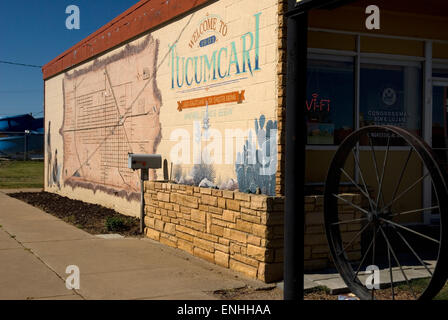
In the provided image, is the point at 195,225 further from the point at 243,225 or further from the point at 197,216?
the point at 243,225

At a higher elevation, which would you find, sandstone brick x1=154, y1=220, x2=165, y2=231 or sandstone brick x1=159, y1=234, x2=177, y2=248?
sandstone brick x1=154, y1=220, x2=165, y2=231

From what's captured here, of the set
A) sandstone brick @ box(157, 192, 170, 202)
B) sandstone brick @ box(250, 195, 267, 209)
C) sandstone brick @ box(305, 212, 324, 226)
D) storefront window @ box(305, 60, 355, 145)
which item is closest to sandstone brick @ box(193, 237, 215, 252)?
sandstone brick @ box(157, 192, 170, 202)

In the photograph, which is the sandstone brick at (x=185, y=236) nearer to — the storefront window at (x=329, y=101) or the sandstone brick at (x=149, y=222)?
the sandstone brick at (x=149, y=222)

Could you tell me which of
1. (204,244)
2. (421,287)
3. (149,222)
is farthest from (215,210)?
(421,287)

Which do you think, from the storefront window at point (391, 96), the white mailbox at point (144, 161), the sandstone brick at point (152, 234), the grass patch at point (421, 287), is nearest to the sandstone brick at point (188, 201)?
the sandstone brick at point (152, 234)

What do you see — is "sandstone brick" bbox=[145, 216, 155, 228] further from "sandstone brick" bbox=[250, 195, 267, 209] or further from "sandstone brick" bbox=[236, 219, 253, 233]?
"sandstone brick" bbox=[250, 195, 267, 209]

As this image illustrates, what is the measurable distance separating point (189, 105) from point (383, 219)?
5.02 m

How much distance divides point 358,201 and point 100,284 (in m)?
3.32

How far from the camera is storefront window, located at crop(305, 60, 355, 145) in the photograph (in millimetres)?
7531

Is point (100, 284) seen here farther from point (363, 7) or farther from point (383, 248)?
point (363, 7)

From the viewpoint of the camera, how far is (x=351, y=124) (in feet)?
26.0

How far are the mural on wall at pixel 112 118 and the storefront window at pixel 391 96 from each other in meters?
3.78

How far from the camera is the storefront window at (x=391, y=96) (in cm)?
827

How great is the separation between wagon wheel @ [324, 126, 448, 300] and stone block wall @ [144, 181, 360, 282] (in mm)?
363
